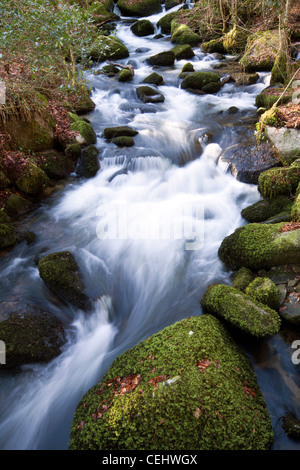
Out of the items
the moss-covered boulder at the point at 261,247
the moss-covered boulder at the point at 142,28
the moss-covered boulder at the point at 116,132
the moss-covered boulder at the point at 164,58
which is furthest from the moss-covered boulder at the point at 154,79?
the moss-covered boulder at the point at 261,247

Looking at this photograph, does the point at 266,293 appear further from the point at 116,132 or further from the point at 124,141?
the point at 116,132

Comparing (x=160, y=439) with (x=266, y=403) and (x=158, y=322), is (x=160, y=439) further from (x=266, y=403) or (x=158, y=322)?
(x=158, y=322)

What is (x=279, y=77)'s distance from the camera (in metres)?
10.0

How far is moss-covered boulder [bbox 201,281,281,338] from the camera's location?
340 centimetres

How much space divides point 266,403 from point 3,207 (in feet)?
18.8

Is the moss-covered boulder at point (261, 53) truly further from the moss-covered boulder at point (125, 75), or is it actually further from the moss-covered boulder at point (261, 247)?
the moss-covered boulder at point (261, 247)

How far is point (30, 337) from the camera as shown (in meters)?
3.76

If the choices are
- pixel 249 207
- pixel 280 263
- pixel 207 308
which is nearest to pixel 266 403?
pixel 207 308

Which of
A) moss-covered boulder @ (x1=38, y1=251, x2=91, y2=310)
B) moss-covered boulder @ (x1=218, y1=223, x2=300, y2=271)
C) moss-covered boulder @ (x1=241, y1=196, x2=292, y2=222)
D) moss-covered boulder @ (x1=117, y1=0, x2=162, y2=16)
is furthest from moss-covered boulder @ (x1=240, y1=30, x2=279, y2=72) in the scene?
moss-covered boulder @ (x1=38, y1=251, x2=91, y2=310)

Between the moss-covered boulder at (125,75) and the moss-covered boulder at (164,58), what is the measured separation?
2417 mm

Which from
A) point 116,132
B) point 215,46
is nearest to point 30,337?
point 116,132

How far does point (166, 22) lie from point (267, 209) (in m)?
17.7

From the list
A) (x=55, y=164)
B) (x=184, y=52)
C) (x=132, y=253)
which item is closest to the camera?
(x=132, y=253)

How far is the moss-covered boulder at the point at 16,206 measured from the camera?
20.0 feet
